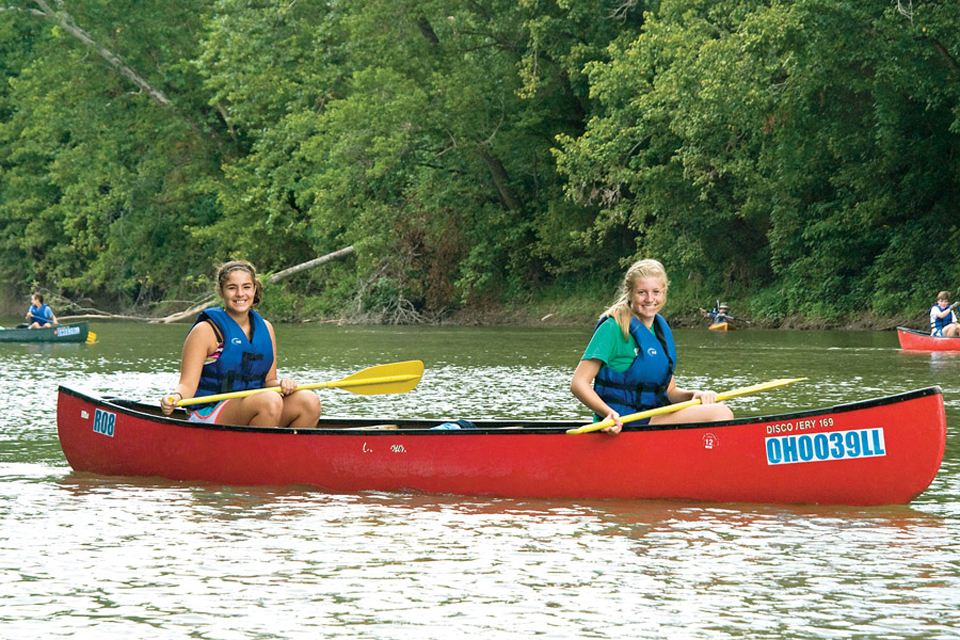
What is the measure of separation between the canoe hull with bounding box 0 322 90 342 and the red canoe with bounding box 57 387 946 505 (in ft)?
63.0

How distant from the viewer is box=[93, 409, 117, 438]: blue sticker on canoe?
881 centimetres

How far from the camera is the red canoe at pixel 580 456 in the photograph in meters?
7.09

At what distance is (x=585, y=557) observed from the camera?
20.2ft

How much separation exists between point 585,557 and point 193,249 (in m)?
45.7

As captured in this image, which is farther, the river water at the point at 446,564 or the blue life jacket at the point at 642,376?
the blue life jacket at the point at 642,376

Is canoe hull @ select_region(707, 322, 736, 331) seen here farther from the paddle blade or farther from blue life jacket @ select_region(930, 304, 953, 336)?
the paddle blade

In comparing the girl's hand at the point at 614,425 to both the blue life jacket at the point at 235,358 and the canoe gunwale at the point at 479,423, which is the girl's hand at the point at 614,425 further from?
the blue life jacket at the point at 235,358

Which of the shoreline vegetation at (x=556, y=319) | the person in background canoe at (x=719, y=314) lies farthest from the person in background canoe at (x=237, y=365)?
the person in background canoe at (x=719, y=314)

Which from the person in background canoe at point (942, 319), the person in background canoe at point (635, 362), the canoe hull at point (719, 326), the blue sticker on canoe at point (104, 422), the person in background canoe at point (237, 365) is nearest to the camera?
the person in background canoe at point (635, 362)

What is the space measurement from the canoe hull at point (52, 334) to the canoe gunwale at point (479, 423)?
1853cm

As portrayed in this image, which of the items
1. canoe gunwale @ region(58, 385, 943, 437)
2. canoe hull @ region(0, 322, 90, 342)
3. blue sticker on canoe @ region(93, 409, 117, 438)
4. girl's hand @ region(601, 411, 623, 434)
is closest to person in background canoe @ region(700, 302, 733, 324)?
canoe hull @ region(0, 322, 90, 342)

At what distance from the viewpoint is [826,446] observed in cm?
718

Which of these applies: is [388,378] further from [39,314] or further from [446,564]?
[39,314]

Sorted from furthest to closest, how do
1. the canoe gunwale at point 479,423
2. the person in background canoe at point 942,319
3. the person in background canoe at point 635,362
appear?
the person in background canoe at point 942,319 < the person in background canoe at point 635,362 < the canoe gunwale at point 479,423
